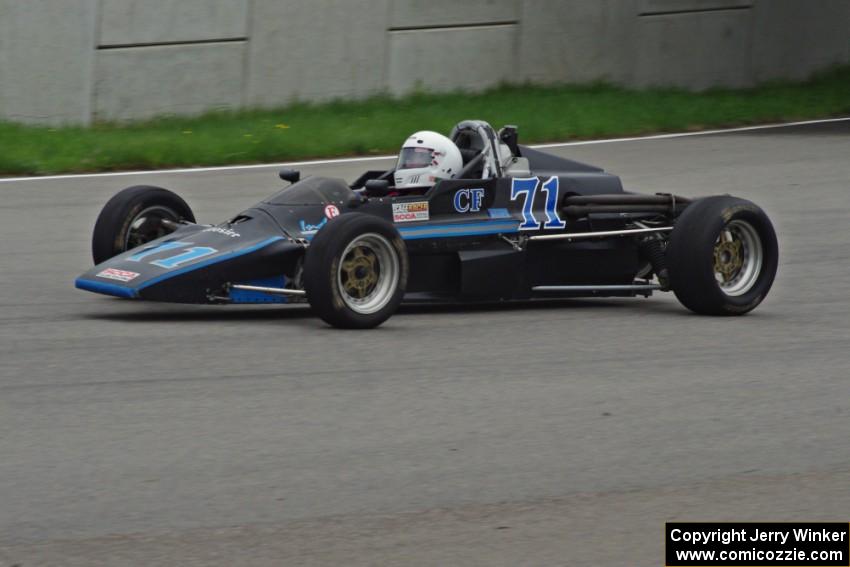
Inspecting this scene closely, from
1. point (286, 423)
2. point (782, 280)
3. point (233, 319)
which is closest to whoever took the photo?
point (286, 423)

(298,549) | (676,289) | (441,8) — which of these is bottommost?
(298,549)

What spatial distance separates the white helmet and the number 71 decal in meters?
0.46

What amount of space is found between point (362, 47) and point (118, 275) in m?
11.5

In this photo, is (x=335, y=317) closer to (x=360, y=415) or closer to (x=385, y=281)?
(x=385, y=281)

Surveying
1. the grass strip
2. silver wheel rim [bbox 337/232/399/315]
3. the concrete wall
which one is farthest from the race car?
the concrete wall

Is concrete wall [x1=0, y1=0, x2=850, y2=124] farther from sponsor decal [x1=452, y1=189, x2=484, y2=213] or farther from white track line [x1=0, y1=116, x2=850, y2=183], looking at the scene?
sponsor decal [x1=452, y1=189, x2=484, y2=213]

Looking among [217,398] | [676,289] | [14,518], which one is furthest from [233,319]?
[14,518]

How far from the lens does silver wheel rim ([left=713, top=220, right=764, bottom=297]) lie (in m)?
9.86

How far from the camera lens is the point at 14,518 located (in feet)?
17.5

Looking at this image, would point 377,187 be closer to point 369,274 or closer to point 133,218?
point 369,274

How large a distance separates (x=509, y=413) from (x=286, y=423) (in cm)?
103

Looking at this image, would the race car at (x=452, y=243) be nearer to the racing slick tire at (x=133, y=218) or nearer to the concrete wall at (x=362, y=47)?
the racing slick tire at (x=133, y=218)

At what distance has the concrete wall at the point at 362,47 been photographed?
58.0 feet

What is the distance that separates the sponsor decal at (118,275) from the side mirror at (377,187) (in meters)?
1.61
